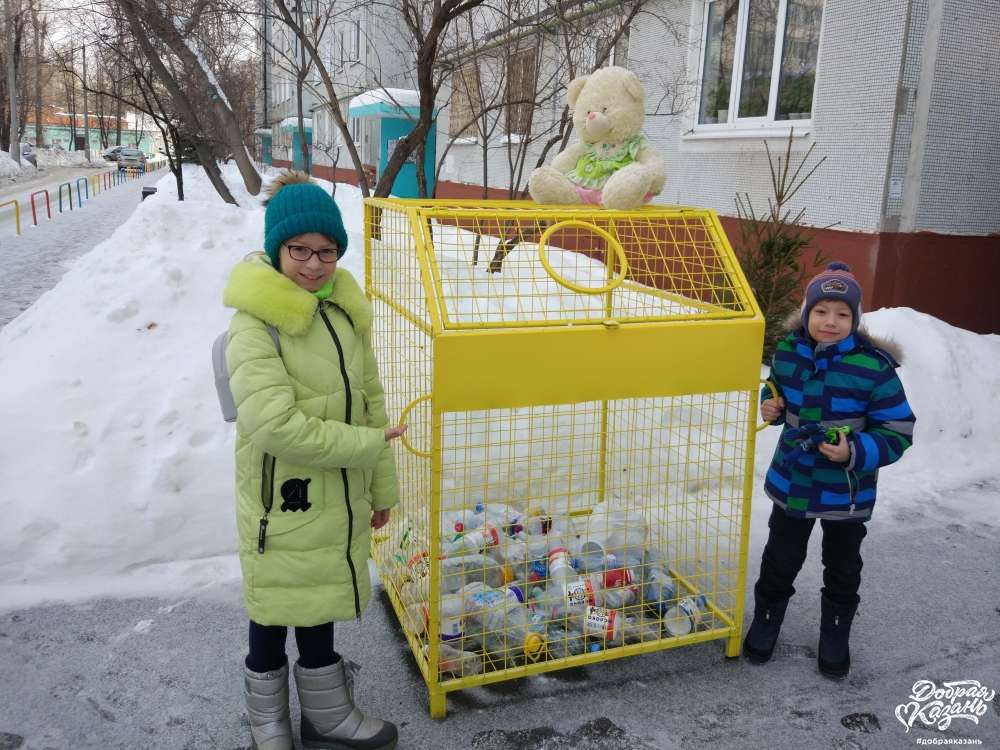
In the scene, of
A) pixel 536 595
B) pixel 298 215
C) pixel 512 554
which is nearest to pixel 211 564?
pixel 512 554

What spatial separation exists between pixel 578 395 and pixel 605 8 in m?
7.04

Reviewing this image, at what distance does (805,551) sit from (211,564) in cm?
243

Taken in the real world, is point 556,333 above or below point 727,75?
below

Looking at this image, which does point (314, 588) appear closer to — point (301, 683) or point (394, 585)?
point (301, 683)

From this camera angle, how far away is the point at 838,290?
2.52m

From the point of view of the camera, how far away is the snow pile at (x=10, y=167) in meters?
34.0

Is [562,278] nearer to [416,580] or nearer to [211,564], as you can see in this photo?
[416,580]

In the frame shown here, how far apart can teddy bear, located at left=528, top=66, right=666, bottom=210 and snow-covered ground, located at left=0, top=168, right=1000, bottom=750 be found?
1.88 metres

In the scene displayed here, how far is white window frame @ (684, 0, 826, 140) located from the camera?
7.14m

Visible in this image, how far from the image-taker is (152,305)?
514cm

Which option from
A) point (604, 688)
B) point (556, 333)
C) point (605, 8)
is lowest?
point (604, 688)

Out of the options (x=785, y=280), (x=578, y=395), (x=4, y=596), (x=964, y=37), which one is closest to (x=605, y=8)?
(x=964, y=37)

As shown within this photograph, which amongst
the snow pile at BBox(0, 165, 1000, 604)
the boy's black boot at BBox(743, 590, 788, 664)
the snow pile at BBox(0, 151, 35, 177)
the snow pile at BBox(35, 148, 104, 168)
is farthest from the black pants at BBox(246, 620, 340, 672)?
the snow pile at BBox(35, 148, 104, 168)

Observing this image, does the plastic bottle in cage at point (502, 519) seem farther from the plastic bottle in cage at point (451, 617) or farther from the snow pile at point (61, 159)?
the snow pile at point (61, 159)
